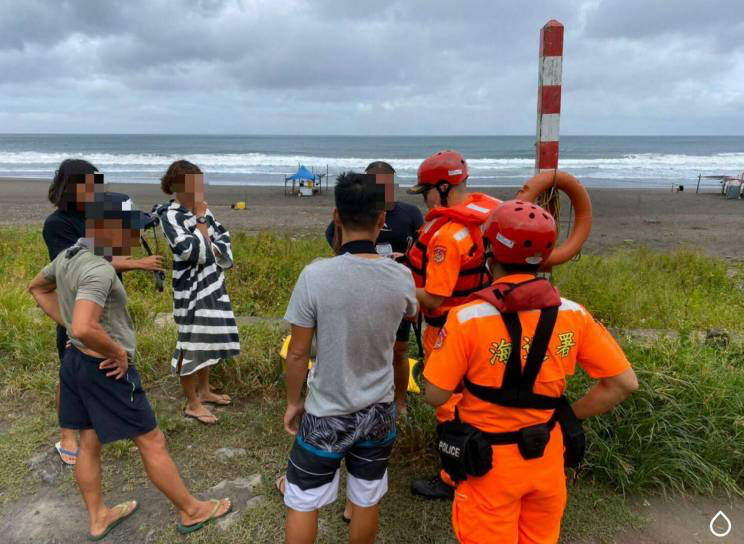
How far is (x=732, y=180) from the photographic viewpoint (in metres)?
23.1

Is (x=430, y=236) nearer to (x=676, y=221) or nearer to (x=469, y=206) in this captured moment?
(x=469, y=206)

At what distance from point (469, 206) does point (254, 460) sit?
6.39 feet

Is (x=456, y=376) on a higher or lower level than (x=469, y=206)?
lower

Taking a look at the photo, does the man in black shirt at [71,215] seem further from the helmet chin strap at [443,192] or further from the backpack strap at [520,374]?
the backpack strap at [520,374]

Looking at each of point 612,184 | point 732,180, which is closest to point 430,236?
point 732,180

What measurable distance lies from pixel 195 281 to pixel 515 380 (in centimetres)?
233

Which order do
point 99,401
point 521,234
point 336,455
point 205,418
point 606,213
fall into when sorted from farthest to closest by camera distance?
1. point 606,213
2. point 205,418
3. point 99,401
4. point 336,455
5. point 521,234

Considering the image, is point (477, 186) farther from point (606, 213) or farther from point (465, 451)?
point (465, 451)

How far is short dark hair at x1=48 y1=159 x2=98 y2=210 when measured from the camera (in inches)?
103

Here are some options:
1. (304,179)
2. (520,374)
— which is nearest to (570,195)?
(520,374)

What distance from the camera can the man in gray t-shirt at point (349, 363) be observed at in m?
2.00

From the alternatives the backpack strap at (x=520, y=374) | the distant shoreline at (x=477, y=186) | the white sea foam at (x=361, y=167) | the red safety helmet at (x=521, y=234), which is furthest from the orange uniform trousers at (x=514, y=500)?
the white sea foam at (x=361, y=167)

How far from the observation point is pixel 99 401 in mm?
2424

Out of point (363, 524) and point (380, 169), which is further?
point (380, 169)
